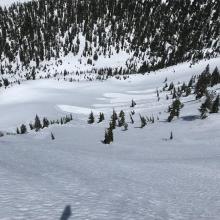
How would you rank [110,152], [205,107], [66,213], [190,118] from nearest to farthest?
[66,213], [110,152], [205,107], [190,118]

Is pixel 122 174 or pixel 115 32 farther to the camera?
pixel 115 32

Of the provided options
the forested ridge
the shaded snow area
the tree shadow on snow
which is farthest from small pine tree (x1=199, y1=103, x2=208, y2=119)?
the forested ridge

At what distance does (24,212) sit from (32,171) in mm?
4342

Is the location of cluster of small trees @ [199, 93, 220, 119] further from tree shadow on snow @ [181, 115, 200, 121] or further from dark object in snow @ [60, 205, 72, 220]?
dark object in snow @ [60, 205, 72, 220]

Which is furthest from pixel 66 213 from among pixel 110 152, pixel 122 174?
pixel 110 152

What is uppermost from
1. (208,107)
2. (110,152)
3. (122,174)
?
(208,107)

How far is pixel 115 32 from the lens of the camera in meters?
150

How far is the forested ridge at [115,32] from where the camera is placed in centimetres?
13138

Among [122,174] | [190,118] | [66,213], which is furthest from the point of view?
[190,118]

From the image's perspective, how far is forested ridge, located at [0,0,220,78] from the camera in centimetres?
13138

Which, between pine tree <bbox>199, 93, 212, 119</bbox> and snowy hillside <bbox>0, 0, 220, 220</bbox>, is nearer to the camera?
snowy hillside <bbox>0, 0, 220, 220</bbox>

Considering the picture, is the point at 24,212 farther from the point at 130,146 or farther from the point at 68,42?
the point at 68,42

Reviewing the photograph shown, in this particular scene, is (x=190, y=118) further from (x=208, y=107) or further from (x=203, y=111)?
(x=208, y=107)

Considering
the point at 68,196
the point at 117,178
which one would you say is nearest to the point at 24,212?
the point at 68,196
